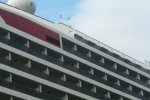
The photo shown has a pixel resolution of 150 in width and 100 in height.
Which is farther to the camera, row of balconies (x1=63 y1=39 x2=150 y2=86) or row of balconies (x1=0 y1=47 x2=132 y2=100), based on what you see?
row of balconies (x1=63 y1=39 x2=150 y2=86)

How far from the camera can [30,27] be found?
65.5 m

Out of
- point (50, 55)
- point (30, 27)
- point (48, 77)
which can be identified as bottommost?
point (48, 77)

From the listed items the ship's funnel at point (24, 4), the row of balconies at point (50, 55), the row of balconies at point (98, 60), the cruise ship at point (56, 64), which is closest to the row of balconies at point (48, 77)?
the cruise ship at point (56, 64)

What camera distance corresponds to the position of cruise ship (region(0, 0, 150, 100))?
2347 inches

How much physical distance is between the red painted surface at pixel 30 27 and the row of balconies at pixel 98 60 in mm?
2567

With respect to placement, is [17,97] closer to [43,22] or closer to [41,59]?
[41,59]

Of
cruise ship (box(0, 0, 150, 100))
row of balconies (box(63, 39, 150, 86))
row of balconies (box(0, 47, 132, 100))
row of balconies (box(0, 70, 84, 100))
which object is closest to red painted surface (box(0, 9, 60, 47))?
cruise ship (box(0, 0, 150, 100))

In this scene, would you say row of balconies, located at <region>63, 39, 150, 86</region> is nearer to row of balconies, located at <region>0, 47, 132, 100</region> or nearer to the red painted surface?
the red painted surface

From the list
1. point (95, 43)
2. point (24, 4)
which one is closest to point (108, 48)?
point (95, 43)

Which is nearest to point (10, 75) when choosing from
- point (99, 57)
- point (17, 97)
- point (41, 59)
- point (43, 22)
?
point (17, 97)

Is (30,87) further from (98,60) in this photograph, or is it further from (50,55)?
(98,60)

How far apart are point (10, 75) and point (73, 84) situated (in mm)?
12601

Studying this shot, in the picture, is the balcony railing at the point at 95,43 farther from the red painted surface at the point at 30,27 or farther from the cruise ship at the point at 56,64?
the red painted surface at the point at 30,27

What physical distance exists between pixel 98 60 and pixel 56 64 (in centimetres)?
1236
